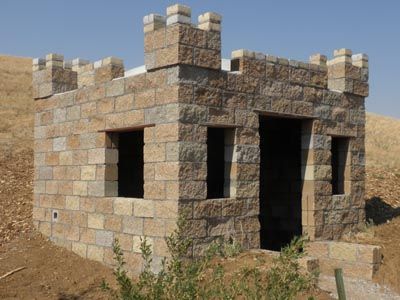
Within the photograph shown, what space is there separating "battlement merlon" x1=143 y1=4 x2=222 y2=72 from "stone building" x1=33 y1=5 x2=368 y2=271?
0.02 m

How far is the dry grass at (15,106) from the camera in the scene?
21938mm

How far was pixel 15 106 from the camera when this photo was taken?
28375 mm

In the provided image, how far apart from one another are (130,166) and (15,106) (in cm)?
1851

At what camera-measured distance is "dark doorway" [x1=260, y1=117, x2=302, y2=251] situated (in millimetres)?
11383

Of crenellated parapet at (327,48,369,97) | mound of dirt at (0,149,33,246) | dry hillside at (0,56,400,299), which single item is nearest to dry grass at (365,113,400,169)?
dry hillside at (0,56,400,299)

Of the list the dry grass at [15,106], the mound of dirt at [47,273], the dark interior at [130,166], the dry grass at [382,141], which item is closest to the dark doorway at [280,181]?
the dark interior at [130,166]

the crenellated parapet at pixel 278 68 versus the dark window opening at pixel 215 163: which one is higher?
the crenellated parapet at pixel 278 68

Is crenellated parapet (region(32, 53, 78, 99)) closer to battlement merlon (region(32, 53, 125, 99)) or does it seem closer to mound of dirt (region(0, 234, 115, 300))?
battlement merlon (region(32, 53, 125, 99))

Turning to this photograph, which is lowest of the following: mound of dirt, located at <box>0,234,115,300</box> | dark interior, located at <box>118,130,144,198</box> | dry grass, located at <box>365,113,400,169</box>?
mound of dirt, located at <box>0,234,115,300</box>

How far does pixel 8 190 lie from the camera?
14.4 meters

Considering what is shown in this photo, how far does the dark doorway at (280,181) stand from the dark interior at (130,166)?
278 centimetres

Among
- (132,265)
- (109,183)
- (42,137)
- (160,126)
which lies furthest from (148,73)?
(42,137)

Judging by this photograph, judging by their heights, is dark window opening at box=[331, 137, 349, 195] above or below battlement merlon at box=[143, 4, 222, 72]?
below

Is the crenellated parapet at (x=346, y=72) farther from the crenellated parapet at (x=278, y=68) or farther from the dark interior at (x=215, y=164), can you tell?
the dark interior at (x=215, y=164)
